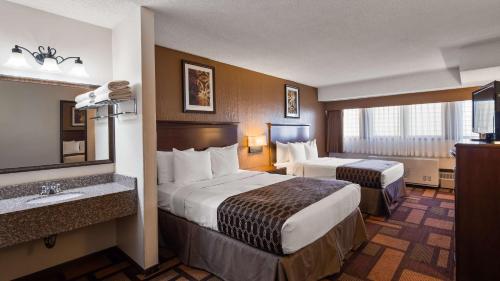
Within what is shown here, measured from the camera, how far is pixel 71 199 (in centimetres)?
193

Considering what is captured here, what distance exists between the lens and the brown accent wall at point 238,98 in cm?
327

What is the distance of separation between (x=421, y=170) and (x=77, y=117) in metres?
6.03

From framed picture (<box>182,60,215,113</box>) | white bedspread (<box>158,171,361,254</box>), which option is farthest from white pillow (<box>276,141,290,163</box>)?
white bedspread (<box>158,171,361,254</box>)

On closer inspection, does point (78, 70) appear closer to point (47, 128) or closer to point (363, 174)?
point (47, 128)

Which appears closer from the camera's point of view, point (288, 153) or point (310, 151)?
point (288, 153)

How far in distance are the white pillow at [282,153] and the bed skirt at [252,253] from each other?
2265 millimetres

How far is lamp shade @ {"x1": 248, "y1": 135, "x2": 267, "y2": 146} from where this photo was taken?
437 centimetres

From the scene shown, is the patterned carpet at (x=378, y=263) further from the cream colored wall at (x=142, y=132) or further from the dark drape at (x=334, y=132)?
the dark drape at (x=334, y=132)

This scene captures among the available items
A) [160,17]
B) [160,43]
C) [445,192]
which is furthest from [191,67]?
[445,192]

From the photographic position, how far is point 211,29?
2740 mm

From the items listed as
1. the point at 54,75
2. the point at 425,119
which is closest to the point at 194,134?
the point at 54,75

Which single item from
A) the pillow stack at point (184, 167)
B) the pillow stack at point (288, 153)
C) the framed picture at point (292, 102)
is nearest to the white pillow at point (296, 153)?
the pillow stack at point (288, 153)

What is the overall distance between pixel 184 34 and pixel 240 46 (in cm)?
75

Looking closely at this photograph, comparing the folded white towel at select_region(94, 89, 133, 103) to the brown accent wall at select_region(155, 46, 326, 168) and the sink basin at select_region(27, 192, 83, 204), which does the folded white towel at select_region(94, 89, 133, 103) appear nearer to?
the sink basin at select_region(27, 192, 83, 204)
